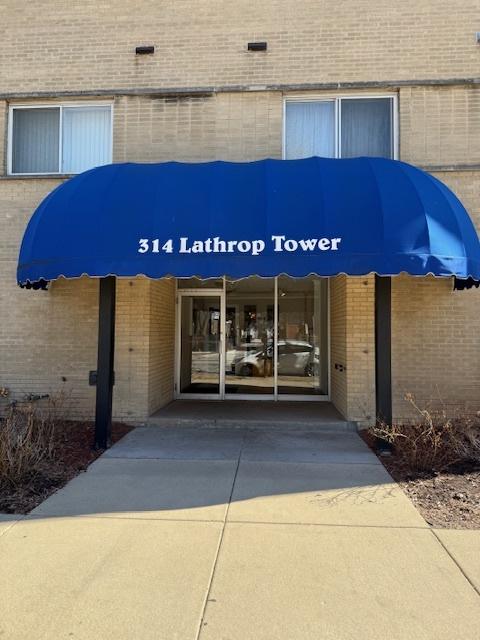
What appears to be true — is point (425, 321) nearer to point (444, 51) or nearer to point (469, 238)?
point (469, 238)

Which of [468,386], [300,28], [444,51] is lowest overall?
[468,386]

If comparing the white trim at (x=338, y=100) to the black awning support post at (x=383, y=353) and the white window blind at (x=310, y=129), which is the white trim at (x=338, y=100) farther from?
the black awning support post at (x=383, y=353)

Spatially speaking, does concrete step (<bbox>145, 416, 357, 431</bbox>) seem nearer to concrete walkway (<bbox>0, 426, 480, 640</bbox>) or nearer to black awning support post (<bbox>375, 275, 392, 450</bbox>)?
black awning support post (<bbox>375, 275, 392, 450</bbox>)

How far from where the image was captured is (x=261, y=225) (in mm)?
5902

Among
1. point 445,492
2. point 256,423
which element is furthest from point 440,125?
point 445,492

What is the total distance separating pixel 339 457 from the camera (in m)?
6.51

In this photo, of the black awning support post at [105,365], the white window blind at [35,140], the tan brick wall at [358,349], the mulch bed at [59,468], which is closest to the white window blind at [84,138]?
the white window blind at [35,140]

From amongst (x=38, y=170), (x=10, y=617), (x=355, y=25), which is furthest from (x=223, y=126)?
(x=10, y=617)

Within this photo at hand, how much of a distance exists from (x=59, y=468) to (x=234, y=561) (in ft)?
9.92

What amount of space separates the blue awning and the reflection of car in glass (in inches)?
188

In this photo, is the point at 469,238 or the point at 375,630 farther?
the point at 469,238

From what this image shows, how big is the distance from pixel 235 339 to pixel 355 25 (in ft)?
20.8

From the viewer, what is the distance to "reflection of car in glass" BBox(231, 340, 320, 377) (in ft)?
34.7

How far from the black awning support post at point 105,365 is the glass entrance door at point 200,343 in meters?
3.63
